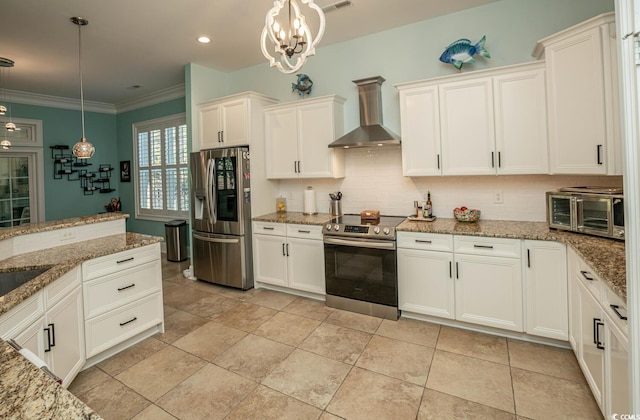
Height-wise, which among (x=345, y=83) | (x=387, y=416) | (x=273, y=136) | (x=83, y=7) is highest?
(x=83, y=7)

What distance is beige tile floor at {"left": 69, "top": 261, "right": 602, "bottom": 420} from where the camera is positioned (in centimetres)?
196

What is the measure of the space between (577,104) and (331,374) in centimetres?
271

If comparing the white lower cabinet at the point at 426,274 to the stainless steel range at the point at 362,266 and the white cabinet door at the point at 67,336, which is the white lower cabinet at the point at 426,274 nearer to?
the stainless steel range at the point at 362,266

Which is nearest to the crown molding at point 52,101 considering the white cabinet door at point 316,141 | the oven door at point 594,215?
the white cabinet door at point 316,141

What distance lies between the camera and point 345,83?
13.0 ft

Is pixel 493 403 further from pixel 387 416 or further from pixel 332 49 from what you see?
pixel 332 49

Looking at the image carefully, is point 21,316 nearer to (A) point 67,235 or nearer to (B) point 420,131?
(A) point 67,235

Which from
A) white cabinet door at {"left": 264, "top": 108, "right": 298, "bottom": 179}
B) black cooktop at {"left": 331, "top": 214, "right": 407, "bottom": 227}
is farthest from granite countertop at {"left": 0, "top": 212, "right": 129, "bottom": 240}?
black cooktop at {"left": 331, "top": 214, "right": 407, "bottom": 227}

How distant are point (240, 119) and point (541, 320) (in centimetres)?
374

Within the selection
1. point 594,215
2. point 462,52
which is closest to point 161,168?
point 462,52

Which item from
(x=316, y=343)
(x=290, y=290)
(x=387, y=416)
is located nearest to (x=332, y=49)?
(x=290, y=290)

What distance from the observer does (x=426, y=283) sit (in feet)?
9.80

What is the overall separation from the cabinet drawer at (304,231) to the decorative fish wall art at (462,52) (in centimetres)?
217

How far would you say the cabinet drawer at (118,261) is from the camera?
93.5 inches
